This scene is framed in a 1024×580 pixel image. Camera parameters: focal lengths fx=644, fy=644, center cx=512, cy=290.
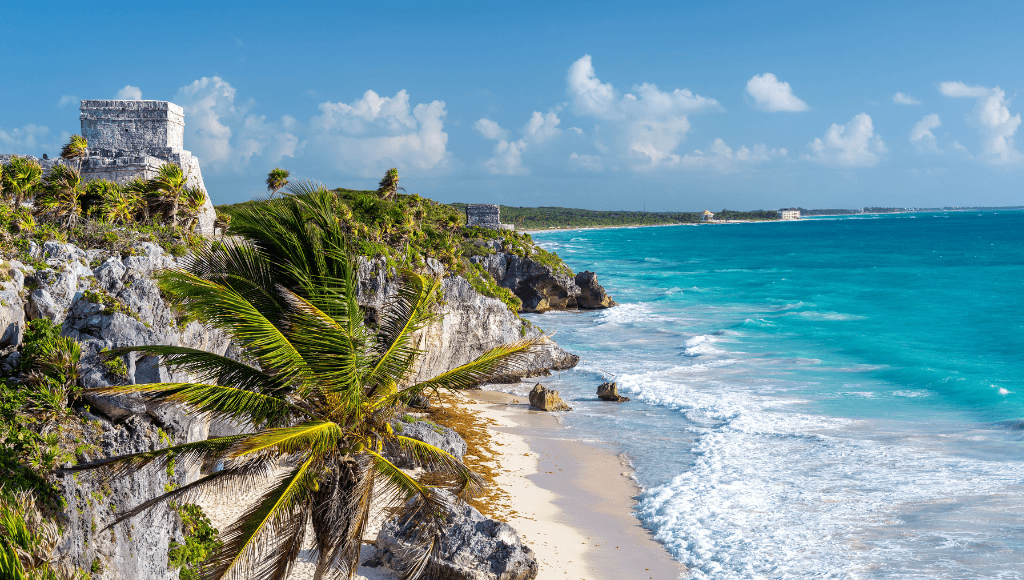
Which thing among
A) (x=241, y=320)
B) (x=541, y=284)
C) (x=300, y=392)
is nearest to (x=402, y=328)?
(x=300, y=392)

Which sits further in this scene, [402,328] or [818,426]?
[818,426]

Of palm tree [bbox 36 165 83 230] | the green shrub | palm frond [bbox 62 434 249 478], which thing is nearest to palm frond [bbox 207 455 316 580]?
palm frond [bbox 62 434 249 478]

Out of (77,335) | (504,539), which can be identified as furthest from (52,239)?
(504,539)

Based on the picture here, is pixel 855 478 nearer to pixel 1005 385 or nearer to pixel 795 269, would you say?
pixel 1005 385

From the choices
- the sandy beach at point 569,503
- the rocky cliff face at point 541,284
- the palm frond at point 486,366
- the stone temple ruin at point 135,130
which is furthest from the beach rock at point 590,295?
the palm frond at point 486,366

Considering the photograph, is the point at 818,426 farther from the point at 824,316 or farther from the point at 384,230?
the point at 824,316

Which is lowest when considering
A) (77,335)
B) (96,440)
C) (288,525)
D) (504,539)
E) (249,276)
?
(504,539)
